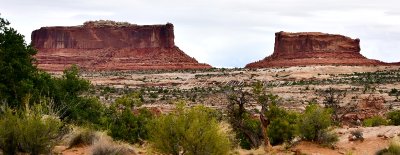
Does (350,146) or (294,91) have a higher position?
(350,146)

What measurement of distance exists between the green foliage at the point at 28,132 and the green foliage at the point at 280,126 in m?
11.2

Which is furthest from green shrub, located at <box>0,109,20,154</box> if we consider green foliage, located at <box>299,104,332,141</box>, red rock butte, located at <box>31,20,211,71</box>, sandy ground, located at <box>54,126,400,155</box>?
red rock butte, located at <box>31,20,211,71</box>

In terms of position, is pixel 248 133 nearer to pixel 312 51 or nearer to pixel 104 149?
pixel 104 149

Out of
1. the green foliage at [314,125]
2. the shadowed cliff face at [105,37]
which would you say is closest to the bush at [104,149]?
the green foliage at [314,125]

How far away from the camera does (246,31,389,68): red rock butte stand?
404 feet

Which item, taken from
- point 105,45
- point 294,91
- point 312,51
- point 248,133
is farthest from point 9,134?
point 105,45

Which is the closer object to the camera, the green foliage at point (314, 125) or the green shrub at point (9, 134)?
the green shrub at point (9, 134)

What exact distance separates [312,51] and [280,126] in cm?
11011

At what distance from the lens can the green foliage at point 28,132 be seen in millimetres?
14211

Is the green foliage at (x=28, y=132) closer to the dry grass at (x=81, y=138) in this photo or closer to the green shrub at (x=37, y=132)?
the green shrub at (x=37, y=132)

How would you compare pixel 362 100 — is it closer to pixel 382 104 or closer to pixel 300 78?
pixel 382 104

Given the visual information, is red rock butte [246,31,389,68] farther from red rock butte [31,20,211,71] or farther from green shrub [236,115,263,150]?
green shrub [236,115,263,150]

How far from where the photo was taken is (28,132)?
14195 mm

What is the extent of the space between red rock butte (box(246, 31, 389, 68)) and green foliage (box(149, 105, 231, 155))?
106591 mm
